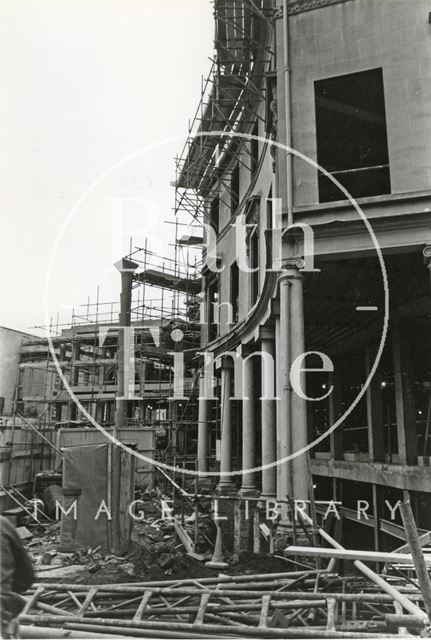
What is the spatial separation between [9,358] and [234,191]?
2630 cm

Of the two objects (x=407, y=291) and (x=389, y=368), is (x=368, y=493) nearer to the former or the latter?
(x=389, y=368)

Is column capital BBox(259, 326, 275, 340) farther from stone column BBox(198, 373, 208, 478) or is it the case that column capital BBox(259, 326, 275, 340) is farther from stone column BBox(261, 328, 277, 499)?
stone column BBox(198, 373, 208, 478)

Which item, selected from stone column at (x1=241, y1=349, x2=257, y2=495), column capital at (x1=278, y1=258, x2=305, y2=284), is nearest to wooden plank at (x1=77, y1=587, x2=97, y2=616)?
column capital at (x1=278, y1=258, x2=305, y2=284)

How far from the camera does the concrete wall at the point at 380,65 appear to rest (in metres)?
11.9

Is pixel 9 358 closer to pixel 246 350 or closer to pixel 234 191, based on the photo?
pixel 234 191

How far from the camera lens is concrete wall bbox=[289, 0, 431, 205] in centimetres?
1192

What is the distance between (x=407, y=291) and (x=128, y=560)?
1001 cm

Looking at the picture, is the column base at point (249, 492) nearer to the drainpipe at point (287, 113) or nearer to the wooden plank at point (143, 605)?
the drainpipe at point (287, 113)

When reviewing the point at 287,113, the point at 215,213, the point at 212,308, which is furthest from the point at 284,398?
the point at 215,213

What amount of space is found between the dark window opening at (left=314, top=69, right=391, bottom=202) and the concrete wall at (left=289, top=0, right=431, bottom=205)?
0.41 metres

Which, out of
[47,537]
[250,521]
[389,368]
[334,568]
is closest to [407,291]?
[389,368]

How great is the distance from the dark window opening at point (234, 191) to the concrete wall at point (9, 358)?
935 inches

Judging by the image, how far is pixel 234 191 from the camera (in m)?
23.9

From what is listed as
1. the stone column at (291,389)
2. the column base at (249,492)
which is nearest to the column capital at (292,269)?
the stone column at (291,389)
